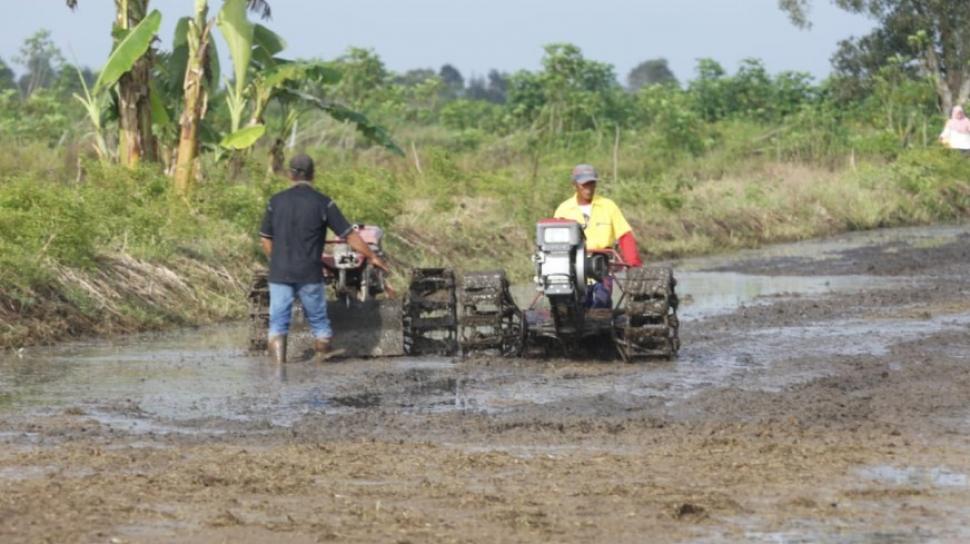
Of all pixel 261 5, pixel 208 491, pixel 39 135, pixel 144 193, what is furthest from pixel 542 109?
pixel 208 491

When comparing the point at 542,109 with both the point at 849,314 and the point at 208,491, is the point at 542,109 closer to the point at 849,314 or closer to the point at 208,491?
the point at 849,314

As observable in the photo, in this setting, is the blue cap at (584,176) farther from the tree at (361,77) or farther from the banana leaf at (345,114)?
the tree at (361,77)

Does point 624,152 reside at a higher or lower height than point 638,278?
higher

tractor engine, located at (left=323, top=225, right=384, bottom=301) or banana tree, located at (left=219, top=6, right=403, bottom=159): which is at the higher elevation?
banana tree, located at (left=219, top=6, right=403, bottom=159)

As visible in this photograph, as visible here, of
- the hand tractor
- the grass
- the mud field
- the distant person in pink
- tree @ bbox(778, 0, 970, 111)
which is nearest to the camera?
the mud field

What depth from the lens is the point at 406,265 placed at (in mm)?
23547

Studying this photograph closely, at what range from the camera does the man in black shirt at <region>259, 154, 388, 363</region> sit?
14.7 metres

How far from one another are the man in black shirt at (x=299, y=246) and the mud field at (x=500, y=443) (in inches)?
20.6

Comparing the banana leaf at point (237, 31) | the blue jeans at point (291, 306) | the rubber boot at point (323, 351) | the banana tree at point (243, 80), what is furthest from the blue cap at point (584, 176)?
the banana leaf at point (237, 31)

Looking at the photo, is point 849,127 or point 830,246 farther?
point 849,127

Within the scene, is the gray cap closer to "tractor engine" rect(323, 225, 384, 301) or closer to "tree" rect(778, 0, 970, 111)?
"tractor engine" rect(323, 225, 384, 301)

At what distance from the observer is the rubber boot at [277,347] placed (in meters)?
14.9

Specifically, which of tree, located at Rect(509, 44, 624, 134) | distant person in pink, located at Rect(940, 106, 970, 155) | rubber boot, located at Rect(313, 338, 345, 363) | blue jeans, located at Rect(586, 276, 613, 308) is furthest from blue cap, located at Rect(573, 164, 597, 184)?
tree, located at Rect(509, 44, 624, 134)

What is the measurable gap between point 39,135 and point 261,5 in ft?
43.1
